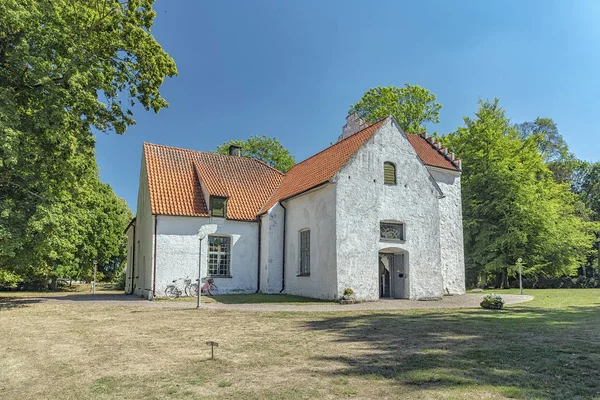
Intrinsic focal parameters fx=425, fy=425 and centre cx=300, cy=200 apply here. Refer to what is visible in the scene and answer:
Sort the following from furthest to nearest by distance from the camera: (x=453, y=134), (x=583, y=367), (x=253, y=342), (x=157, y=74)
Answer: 1. (x=453, y=134)
2. (x=157, y=74)
3. (x=253, y=342)
4. (x=583, y=367)

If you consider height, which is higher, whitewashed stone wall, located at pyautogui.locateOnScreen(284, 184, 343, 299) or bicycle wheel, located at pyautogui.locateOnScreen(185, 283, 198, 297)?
whitewashed stone wall, located at pyautogui.locateOnScreen(284, 184, 343, 299)

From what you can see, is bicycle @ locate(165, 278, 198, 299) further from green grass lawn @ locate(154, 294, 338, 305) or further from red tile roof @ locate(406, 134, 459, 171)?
red tile roof @ locate(406, 134, 459, 171)

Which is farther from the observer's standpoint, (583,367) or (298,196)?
(298,196)

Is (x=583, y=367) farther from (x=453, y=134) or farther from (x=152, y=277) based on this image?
(x=453, y=134)

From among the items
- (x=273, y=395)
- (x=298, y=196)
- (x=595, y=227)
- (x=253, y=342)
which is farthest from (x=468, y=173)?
Answer: (x=273, y=395)

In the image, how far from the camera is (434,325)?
10.3 metres

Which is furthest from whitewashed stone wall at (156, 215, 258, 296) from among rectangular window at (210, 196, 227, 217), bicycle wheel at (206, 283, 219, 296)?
rectangular window at (210, 196, 227, 217)

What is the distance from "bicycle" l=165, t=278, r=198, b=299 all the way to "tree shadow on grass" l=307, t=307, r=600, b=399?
436 inches

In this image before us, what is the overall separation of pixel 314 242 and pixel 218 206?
555 cm

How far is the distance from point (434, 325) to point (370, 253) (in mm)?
8914

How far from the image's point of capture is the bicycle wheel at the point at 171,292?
802 inches

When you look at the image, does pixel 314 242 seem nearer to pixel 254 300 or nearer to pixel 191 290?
pixel 254 300

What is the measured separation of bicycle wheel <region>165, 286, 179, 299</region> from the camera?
20.4 meters

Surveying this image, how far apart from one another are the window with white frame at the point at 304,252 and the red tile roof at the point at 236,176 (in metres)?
2.13
